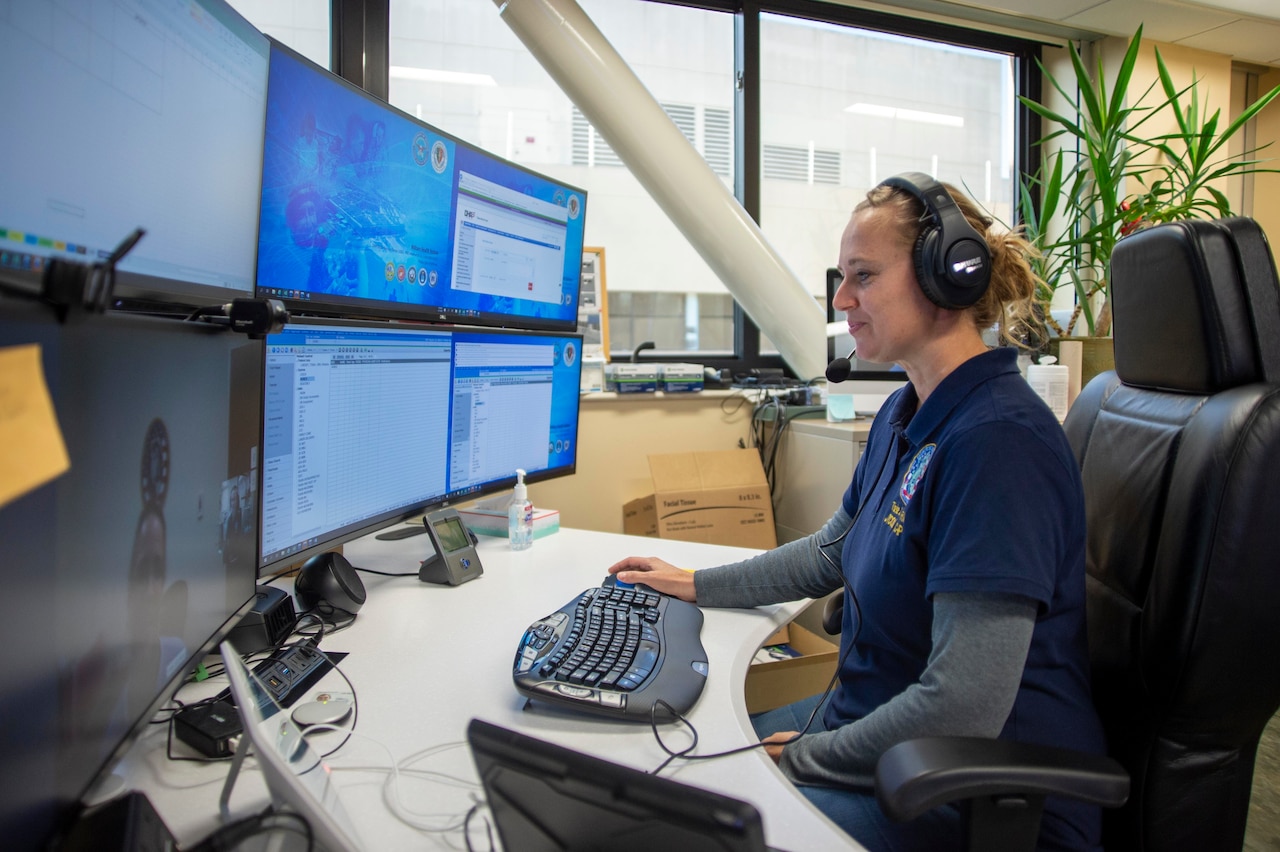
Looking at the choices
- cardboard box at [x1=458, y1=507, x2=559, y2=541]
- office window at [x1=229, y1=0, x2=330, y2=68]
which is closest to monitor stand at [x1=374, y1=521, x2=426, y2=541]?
cardboard box at [x1=458, y1=507, x2=559, y2=541]

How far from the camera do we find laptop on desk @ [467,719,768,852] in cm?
39

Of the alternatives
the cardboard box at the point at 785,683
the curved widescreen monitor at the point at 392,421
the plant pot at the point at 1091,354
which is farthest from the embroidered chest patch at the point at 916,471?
the plant pot at the point at 1091,354

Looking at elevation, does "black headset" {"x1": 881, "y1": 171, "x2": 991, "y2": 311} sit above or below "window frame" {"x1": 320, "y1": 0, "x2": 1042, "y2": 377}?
below

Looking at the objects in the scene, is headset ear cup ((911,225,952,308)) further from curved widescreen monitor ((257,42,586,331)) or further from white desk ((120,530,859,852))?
curved widescreen monitor ((257,42,586,331))

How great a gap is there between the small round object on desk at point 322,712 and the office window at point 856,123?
2171 mm

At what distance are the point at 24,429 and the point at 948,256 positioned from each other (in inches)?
37.4

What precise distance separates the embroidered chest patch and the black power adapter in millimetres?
802

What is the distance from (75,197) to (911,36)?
3276mm

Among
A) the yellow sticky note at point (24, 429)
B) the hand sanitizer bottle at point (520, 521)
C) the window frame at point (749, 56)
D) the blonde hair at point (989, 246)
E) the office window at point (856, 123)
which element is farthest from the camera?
the office window at point (856, 123)

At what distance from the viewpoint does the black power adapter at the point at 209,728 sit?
0.69 meters

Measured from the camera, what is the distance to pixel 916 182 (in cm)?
102

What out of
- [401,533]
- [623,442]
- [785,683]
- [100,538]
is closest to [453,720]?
[100,538]

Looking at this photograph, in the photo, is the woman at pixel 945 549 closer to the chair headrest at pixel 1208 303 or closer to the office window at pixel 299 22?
the chair headrest at pixel 1208 303

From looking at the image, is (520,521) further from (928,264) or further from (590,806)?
(590,806)
